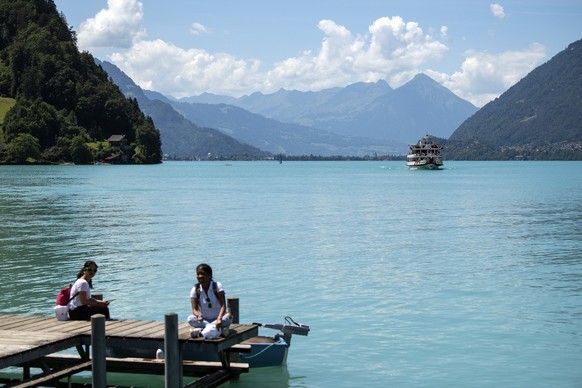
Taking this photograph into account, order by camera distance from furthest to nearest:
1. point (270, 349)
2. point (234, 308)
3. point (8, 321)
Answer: point (270, 349) → point (234, 308) → point (8, 321)

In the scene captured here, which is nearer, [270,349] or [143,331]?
[143,331]

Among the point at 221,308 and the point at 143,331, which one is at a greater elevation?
the point at 221,308

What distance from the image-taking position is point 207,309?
787 inches

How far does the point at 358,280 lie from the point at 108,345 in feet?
79.3

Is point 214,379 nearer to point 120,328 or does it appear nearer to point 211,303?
point 211,303

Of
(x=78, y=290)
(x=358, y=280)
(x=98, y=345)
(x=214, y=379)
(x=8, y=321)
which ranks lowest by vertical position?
(x=358, y=280)

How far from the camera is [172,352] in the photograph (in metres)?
18.1

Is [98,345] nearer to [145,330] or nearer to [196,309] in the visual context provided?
[145,330]

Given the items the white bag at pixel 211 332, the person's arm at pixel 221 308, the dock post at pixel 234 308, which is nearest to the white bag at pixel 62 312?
the dock post at pixel 234 308

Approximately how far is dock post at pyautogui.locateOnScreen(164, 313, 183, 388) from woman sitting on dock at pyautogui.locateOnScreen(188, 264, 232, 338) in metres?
0.90

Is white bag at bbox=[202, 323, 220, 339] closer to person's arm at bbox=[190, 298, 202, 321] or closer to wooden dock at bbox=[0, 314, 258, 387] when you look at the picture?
wooden dock at bbox=[0, 314, 258, 387]

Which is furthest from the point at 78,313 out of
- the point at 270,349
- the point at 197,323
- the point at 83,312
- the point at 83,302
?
the point at 270,349

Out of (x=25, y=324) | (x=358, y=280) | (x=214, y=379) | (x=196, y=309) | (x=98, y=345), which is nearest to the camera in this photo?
(x=98, y=345)

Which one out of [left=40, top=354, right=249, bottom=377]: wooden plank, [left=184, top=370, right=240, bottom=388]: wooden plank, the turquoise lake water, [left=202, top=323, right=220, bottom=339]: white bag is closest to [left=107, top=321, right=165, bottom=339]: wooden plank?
[left=202, top=323, right=220, bottom=339]: white bag
